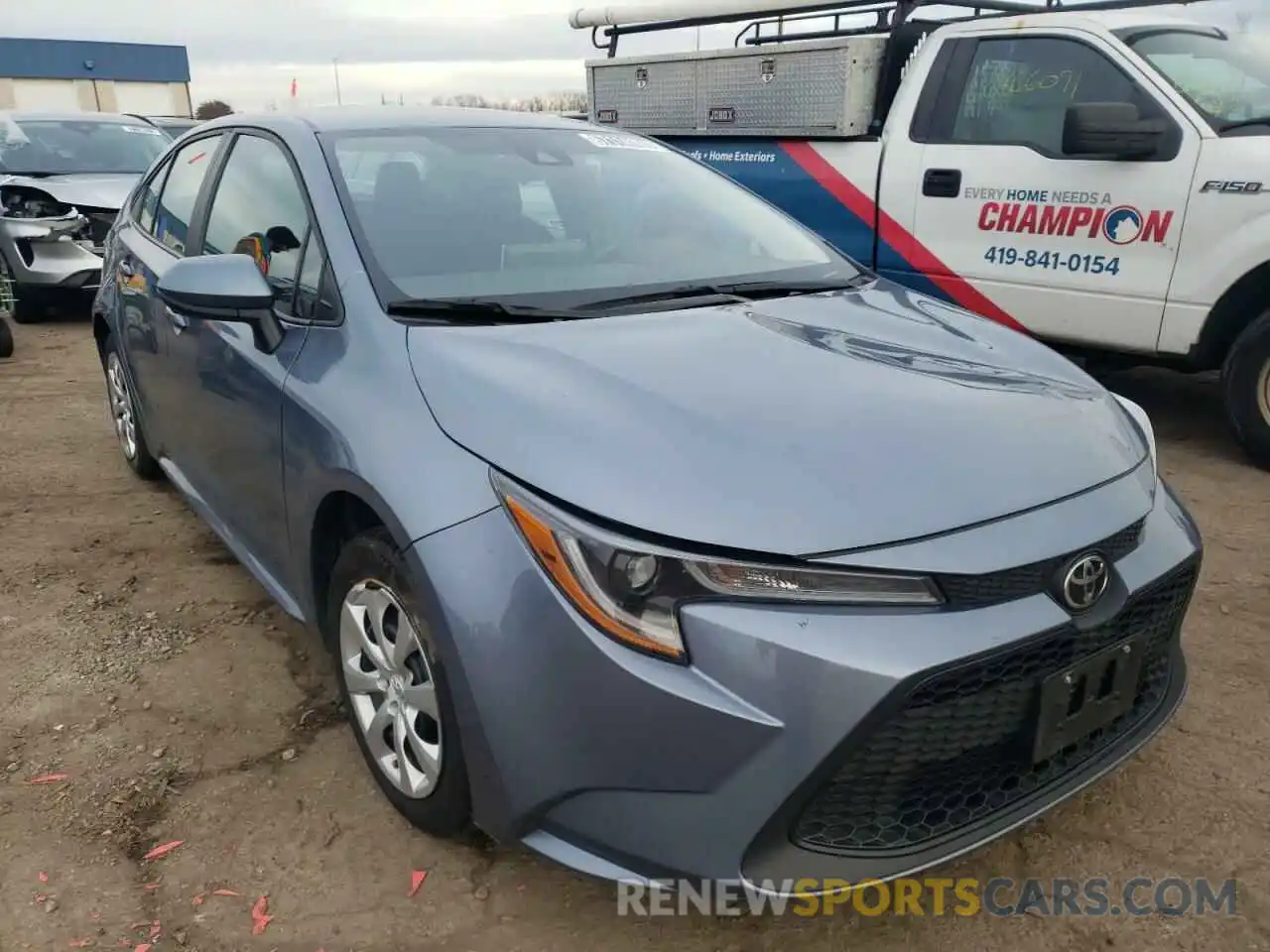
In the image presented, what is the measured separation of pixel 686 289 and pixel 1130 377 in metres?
4.38

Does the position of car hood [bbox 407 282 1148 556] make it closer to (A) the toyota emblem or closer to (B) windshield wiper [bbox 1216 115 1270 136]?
(A) the toyota emblem

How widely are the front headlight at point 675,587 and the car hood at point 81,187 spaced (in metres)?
7.86

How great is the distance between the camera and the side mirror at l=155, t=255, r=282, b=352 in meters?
2.49

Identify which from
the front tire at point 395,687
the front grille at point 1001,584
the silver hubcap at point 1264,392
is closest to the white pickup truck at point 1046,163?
the silver hubcap at point 1264,392

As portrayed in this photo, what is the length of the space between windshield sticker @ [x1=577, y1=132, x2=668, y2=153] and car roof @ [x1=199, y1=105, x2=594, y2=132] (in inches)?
3.0

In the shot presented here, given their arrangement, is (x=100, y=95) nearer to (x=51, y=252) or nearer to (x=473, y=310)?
(x=51, y=252)

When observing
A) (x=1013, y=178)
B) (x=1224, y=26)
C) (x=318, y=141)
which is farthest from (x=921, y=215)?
(x=318, y=141)

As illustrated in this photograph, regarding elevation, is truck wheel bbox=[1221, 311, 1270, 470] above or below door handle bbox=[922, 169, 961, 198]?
below

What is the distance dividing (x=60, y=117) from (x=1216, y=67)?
31.3 feet

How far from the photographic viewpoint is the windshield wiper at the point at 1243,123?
13.8 ft

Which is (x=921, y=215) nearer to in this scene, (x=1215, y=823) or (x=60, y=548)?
(x=1215, y=823)

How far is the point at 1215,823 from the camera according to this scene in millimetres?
2289

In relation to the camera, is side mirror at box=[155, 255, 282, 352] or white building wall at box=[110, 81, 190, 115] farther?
white building wall at box=[110, 81, 190, 115]

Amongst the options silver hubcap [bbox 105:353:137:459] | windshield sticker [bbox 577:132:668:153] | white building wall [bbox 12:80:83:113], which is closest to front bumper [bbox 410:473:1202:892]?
windshield sticker [bbox 577:132:668:153]
